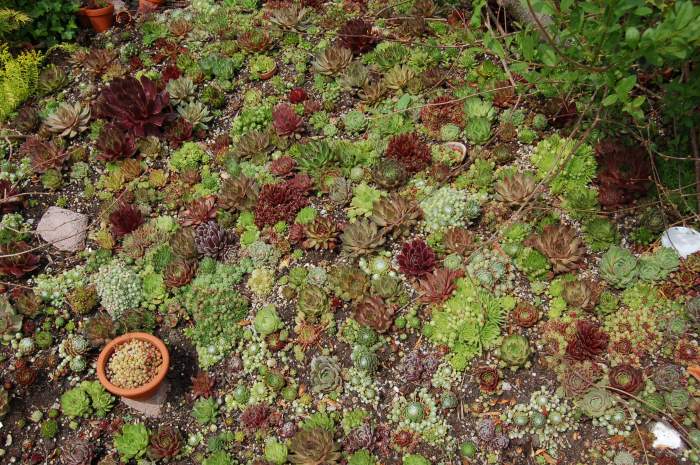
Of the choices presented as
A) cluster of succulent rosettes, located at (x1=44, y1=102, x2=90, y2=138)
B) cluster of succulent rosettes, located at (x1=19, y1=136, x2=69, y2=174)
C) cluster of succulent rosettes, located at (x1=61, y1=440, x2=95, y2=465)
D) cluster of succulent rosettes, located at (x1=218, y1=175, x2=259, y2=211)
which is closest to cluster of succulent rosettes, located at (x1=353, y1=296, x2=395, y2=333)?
cluster of succulent rosettes, located at (x1=218, y1=175, x2=259, y2=211)

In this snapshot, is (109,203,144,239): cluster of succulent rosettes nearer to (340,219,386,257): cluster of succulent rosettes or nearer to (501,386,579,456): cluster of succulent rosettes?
(340,219,386,257): cluster of succulent rosettes

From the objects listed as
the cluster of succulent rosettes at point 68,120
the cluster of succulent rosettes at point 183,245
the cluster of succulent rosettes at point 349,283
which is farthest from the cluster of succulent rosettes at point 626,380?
the cluster of succulent rosettes at point 68,120

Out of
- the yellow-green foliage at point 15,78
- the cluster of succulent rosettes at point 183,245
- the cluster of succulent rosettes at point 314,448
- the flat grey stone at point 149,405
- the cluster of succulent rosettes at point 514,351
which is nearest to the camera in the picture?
the cluster of succulent rosettes at point 314,448

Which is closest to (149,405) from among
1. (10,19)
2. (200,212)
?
(200,212)

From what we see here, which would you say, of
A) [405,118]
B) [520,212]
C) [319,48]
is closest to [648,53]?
[520,212]

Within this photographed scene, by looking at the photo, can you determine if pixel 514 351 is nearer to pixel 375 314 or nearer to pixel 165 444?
pixel 375 314

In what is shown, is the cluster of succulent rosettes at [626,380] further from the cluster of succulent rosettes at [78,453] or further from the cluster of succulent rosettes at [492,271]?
the cluster of succulent rosettes at [78,453]

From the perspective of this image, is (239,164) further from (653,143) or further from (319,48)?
(653,143)
